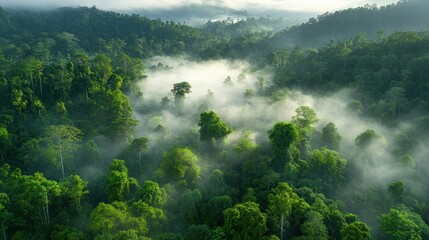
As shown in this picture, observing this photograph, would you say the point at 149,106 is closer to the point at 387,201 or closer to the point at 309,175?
the point at 309,175

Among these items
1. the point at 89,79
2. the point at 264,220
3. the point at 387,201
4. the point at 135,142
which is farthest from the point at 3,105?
the point at 387,201

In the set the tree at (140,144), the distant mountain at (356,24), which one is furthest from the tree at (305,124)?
the distant mountain at (356,24)

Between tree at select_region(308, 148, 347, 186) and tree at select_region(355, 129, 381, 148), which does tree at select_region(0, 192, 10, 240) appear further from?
tree at select_region(355, 129, 381, 148)

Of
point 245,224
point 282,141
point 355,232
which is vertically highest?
point 282,141

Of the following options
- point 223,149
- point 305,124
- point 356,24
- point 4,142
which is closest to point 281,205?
point 223,149

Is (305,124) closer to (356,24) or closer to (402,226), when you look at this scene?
(402,226)

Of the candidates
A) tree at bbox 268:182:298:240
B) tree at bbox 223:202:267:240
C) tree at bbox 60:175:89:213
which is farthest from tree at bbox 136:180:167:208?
tree at bbox 268:182:298:240
